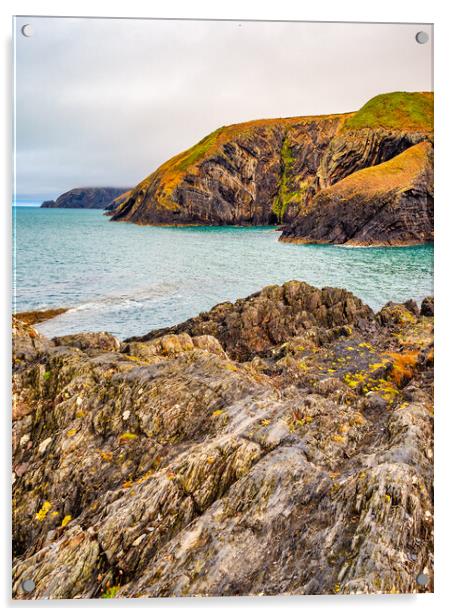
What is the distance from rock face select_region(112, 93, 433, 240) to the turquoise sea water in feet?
1.39

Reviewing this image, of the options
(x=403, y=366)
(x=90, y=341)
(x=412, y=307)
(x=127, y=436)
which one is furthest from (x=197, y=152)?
(x=403, y=366)

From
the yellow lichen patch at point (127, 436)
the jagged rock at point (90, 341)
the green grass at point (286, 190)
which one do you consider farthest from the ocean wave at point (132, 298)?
the green grass at point (286, 190)

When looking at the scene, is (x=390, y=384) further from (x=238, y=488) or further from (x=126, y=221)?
(x=126, y=221)

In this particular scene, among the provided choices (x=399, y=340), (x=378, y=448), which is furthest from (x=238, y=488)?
(x=399, y=340)

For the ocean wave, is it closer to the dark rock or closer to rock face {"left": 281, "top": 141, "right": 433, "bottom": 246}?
rock face {"left": 281, "top": 141, "right": 433, "bottom": 246}

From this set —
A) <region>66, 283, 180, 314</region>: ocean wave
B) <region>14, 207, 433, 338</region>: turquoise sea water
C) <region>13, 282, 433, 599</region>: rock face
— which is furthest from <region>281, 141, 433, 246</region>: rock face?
<region>66, 283, 180, 314</region>: ocean wave

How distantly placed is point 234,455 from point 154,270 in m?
2.74

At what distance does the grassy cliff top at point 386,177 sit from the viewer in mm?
6270

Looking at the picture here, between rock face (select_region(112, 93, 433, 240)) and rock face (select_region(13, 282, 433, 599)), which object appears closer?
rock face (select_region(13, 282, 433, 599))

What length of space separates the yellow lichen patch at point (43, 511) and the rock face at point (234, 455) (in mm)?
45

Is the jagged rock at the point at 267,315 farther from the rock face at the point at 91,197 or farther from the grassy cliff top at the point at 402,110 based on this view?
the grassy cliff top at the point at 402,110

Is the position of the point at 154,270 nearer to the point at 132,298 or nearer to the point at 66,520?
the point at 132,298

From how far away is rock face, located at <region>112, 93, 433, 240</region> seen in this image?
6.26 m

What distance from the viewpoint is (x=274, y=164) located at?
6805 millimetres
